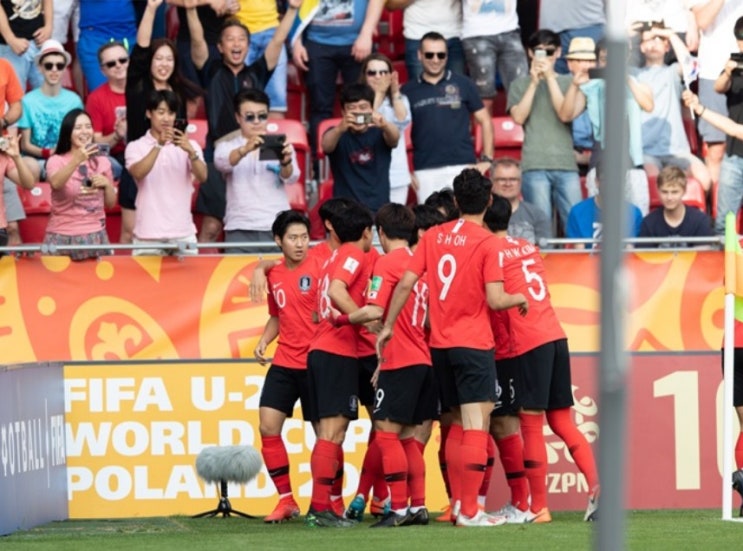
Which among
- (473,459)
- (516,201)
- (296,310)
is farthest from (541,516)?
(516,201)

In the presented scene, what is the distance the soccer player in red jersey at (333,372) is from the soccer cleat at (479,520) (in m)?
0.78

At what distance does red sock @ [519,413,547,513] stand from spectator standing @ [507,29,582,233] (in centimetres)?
396

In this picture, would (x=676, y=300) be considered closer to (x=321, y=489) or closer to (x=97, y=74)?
(x=321, y=489)

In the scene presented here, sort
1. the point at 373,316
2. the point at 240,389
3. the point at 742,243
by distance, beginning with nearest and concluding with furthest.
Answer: the point at 373,316 → the point at 240,389 → the point at 742,243

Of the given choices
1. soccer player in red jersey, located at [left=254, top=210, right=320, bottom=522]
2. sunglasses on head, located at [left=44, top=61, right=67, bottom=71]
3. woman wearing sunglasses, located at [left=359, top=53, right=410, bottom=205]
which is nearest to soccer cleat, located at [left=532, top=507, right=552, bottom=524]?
soccer player in red jersey, located at [left=254, top=210, right=320, bottom=522]

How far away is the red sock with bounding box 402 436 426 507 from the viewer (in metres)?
10.1

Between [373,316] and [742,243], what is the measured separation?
439 centimetres

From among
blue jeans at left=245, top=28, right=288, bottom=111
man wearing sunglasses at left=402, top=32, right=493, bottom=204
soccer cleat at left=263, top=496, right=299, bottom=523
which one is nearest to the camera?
soccer cleat at left=263, top=496, right=299, bottom=523

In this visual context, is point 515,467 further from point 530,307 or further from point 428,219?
point 428,219

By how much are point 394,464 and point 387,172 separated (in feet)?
13.7

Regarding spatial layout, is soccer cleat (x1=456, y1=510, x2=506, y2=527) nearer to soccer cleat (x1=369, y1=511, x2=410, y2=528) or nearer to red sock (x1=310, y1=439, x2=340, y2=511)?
soccer cleat (x1=369, y1=511, x2=410, y2=528)

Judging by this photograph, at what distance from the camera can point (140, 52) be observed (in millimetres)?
14000

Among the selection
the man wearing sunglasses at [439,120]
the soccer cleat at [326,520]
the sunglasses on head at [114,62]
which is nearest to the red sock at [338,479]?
the soccer cleat at [326,520]

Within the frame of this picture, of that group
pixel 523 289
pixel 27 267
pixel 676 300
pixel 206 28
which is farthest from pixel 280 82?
pixel 523 289
